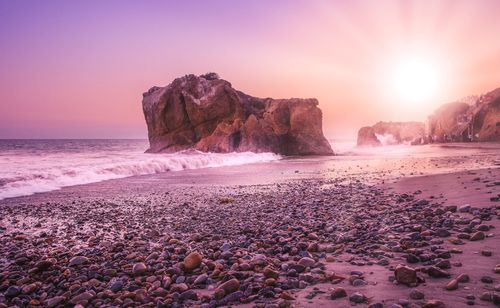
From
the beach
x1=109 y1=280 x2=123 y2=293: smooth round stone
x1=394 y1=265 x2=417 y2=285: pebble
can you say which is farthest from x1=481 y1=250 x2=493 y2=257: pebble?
x1=109 y1=280 x2=123 y2=293: smooth round stone

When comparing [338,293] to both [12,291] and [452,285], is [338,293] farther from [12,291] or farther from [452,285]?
[12,291]

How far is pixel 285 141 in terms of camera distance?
164 ft

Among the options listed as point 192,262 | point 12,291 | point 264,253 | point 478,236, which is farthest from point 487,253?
point 12,291

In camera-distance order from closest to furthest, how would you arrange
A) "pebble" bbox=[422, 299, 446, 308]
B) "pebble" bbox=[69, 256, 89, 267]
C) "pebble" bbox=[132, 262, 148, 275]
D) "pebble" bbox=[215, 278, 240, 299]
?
"pebble" bbox=[422, 299, 446, 308] < "pebble" bbox=[215, 278, 240, 299] < "pebble" bbox=[132, 262, 148, 275] < "pebble" bbox=[69, 256, 89, 267]

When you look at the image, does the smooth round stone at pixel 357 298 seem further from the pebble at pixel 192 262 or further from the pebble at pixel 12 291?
the pebble at pixel 12 291

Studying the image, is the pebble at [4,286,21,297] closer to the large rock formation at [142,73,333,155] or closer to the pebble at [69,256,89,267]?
the pebble at [69,256,89,267]

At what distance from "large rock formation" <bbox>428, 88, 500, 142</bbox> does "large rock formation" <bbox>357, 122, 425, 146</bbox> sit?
41.1 feet

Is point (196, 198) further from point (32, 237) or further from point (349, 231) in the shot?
point (349, 231)

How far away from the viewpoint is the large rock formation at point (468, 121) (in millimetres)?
59562

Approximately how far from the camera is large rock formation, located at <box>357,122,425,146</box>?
299ft

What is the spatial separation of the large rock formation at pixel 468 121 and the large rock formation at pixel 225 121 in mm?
30315

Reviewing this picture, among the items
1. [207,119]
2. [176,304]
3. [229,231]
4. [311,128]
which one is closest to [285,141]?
[311,128]

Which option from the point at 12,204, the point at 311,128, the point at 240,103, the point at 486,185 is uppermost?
the point at 240,103

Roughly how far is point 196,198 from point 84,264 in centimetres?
639
